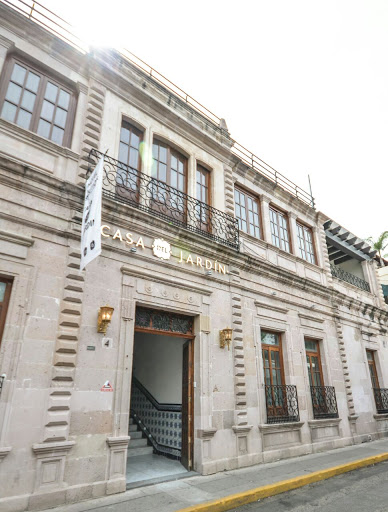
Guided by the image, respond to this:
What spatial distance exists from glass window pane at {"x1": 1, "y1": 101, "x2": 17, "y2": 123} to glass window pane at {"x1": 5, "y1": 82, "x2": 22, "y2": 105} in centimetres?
15

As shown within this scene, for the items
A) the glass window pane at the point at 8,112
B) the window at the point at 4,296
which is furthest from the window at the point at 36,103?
the window at the point at 4,296

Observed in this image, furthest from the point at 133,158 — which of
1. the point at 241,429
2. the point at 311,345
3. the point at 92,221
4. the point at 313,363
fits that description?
the point at 313,363

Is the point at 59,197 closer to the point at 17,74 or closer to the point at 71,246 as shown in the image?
the point at 71,246

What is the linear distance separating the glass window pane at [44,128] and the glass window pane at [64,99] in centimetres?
70

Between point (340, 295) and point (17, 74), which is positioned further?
point (340, 295)

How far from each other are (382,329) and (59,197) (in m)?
15.2

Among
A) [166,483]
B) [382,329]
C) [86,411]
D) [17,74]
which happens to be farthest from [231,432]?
[382,329]

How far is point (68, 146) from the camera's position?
24.4 feet

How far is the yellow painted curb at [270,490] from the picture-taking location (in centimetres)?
533

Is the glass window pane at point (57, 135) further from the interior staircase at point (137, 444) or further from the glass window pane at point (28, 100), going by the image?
the interior staircase at point (137, 444)

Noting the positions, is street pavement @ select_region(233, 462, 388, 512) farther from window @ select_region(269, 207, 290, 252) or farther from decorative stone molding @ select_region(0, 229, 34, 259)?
window @ select_region(269, 207, 290, 252)

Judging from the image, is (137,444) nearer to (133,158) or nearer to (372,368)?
(133,158)

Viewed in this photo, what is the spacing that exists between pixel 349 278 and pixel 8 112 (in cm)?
1454

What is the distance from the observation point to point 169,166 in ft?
30.9
